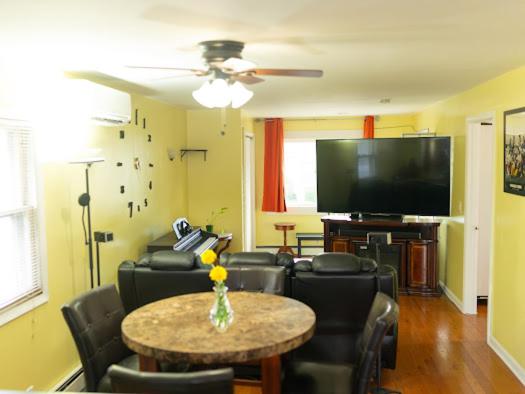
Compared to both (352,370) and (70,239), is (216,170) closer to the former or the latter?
(70,239)

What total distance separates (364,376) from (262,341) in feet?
1.78

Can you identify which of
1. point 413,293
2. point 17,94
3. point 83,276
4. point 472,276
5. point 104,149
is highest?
point 17,94

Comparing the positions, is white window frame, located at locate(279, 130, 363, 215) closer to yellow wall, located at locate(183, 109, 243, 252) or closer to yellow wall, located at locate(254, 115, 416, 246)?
yellow wall, located at locate(254, 115, 416, 246)

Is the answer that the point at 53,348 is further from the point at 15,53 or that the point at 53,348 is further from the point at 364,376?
the point at 364,376

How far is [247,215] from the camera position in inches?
302

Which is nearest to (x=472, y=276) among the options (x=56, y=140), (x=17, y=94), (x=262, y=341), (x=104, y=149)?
(x=262, y=341)

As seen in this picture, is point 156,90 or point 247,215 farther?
point 247,215

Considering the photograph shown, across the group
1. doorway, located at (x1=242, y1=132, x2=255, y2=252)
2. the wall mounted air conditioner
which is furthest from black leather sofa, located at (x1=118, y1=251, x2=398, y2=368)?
doorway, located at (x1=242, y1=132, x2=255, y2=252)

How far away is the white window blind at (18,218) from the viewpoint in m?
3.02

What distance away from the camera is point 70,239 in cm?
364

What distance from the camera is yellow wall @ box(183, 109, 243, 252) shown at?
6.47m

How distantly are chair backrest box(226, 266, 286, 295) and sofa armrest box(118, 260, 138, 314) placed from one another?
0.82 meters

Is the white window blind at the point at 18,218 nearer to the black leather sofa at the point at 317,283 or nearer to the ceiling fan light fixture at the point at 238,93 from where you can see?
the black leather sofa at the point at 317,283

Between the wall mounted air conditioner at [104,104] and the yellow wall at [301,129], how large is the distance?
440cm
